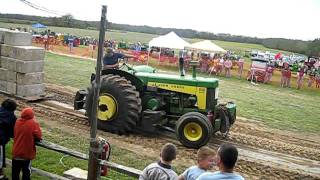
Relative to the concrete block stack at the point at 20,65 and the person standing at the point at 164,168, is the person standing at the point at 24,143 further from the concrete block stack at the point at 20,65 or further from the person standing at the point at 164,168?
the concrete block stack at the point at 20,65

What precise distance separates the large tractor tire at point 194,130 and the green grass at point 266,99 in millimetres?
4555

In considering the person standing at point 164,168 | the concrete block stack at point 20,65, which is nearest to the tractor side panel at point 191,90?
the concrete block stack at point 20,65

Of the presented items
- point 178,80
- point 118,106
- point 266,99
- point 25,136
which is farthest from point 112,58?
point 266,99

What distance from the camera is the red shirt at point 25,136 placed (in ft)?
20.5

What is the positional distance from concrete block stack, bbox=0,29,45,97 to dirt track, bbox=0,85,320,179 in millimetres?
574

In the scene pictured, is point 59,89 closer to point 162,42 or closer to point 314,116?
point 314,116

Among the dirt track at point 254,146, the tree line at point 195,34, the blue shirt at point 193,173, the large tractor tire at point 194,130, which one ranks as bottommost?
the dirt track at point 254,146

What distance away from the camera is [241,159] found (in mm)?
9430

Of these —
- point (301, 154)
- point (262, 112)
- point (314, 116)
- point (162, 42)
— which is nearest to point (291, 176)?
point (301, 154)

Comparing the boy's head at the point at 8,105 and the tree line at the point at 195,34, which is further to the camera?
the tree line at the point at 195,34

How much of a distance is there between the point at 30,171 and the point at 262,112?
414 inches

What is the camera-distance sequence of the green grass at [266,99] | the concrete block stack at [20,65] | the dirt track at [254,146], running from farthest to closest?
the green grass at [266,99] → the concrete block stack at [20,65] → the dirt track at [254,146]

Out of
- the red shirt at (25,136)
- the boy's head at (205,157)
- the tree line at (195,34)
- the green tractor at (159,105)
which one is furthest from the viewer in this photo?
the tree line at (195,34)

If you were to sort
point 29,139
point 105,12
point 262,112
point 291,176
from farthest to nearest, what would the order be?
1. point 262,112
2. point 291,176
3. point 29,139
4. point 105,12
